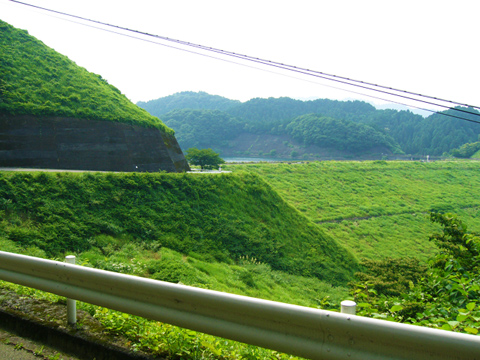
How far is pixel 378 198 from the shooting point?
37.9 meters

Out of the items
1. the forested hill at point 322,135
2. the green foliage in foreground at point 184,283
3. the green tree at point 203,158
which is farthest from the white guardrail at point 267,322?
the forested hill at point 322,135

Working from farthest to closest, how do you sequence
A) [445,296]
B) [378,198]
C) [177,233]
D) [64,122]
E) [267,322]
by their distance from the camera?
[378,198]
[64,122]
[177,233]
[445,296]
[267,322]

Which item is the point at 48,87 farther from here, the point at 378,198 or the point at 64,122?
the point at 378,198

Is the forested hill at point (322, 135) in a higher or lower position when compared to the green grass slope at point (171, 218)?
higher

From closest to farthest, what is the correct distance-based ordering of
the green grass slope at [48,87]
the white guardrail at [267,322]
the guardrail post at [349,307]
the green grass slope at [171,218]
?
1. the white guardrail at [267,322]
2. the guardrail post at [349,307]
3. the green grass slope at [171,218]
4. the green grass slope at [48,87]

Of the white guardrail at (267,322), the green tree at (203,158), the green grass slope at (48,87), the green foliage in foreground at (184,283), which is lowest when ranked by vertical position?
the green foliage in foreground at (184,283)

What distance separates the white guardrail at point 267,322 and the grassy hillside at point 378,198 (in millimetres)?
24803

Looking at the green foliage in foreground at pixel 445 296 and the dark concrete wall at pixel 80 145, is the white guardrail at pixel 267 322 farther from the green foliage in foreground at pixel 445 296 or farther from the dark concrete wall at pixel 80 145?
the dark concrete wall at pixel 80 145

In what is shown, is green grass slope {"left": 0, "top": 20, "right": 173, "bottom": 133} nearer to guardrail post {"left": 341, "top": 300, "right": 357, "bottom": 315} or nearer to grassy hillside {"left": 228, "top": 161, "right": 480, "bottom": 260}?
grassy hillside {"left": 228, "top": 161, "right": 480, "bottom": 260}

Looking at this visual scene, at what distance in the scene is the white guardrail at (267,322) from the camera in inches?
Answer: 72.8

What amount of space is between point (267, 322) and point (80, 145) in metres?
18.7

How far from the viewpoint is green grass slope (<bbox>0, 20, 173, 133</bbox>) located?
61.0 feet

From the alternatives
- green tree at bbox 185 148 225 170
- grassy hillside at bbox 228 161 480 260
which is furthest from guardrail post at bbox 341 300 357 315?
grassy hillside at bbox 228 161 480 260

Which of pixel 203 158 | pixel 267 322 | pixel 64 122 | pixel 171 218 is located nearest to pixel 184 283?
pixel 171 218
